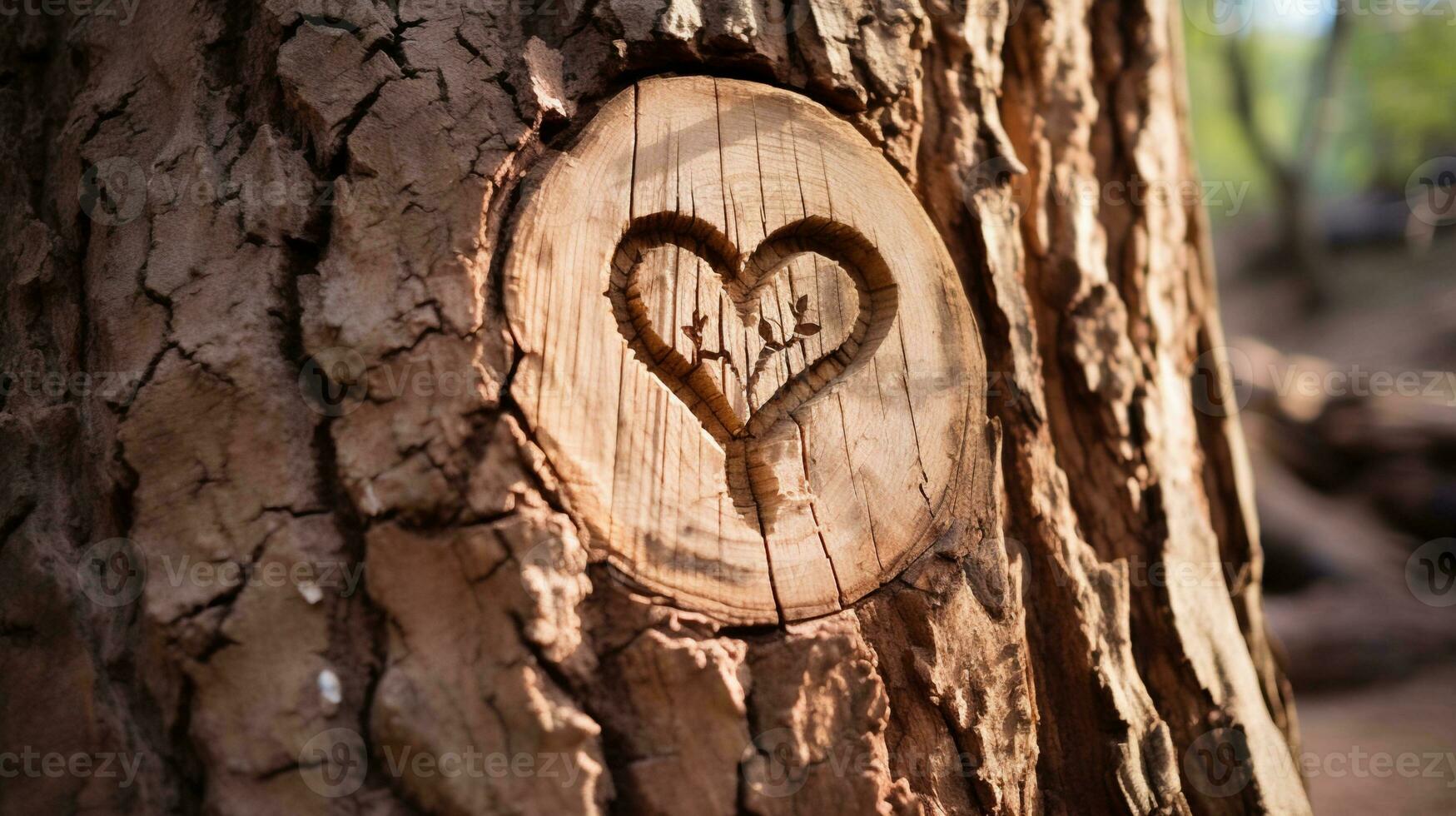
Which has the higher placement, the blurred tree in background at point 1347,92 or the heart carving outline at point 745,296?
the blurred tree in background at point 1347,92

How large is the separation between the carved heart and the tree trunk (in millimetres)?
165

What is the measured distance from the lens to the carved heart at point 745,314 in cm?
156

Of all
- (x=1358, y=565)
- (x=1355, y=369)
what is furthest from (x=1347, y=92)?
(x=1358, y=565)

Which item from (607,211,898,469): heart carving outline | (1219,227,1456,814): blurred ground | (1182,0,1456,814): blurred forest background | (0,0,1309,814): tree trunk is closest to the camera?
(0,0,1309,814): tree trunk

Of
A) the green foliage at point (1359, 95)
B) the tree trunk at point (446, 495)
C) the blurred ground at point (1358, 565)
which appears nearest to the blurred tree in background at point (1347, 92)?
the green foliage at point (1359, 95)

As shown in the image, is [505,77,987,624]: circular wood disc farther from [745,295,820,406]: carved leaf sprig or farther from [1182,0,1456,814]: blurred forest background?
[1182,0,1456,814]: blurred forest background

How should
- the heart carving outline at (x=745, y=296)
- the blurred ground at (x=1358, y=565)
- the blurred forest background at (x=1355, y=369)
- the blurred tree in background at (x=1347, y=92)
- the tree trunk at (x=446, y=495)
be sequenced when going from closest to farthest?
the tree trunk at (x=446, y=495), the heart carving outline at (x=745, y=296), the blurred ground at (x=1358, y=565), the blurred forest background at (x=1355, y=369), the blurred tree in background at (x=1347, y=92)

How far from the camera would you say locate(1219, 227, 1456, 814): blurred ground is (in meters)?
3.41

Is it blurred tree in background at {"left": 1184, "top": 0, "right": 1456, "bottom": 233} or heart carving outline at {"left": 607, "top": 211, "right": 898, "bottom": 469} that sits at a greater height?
blurred tree in background at {"left": 1184, "top": 0, "right": 1456, "bottom": 233}

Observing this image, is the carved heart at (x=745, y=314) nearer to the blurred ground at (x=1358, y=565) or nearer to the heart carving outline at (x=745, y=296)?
the heart carving outline at (x=745, y=296)

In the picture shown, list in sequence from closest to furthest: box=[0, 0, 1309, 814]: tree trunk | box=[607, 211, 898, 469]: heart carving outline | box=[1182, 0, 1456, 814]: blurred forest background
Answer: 1. box=[0, 0, 1309, 814]: tree trunk
2. box=[607, 211, 898, 469]: heart carving outline
3. box=[1182, 0, 1456, 814]: blurred forest background

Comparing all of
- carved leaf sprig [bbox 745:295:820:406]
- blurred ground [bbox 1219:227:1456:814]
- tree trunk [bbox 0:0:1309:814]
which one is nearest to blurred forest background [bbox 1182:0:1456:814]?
blurred ground [bbox 1219:227:1456:814]

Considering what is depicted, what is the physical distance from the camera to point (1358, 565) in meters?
4.70

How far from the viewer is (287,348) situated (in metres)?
1.52
